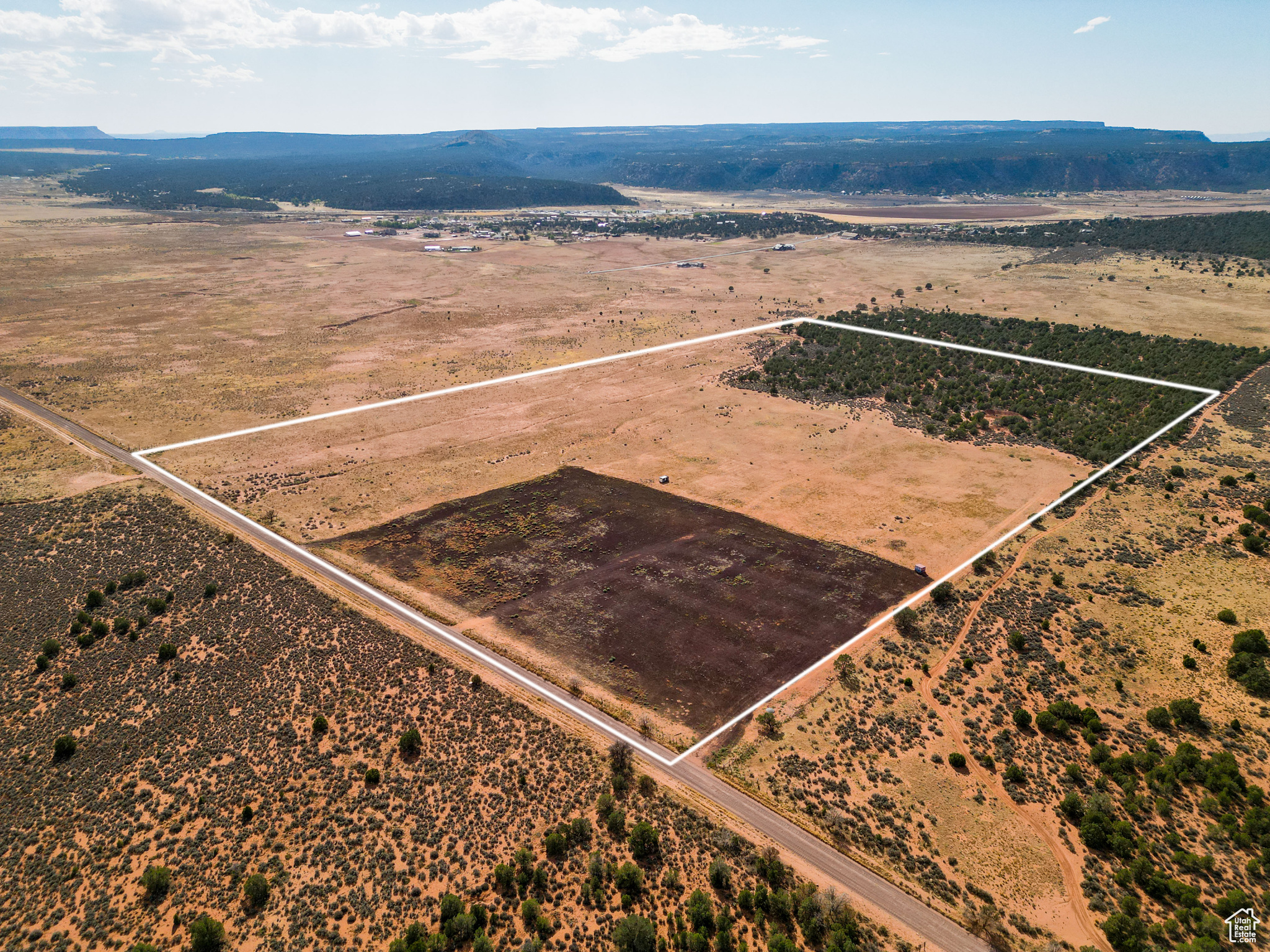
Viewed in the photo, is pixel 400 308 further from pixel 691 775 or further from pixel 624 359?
pixel 691 775

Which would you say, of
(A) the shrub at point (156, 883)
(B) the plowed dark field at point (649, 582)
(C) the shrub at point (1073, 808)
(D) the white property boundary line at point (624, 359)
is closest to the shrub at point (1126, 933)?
(C) the shrub at point (1073, 808)

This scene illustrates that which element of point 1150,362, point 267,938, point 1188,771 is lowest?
point 267,938

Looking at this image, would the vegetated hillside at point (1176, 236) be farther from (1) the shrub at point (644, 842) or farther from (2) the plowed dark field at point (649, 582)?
(1) the shrub at point (644, 842)

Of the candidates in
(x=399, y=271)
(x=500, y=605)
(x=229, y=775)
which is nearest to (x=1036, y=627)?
(x=500, y=605)

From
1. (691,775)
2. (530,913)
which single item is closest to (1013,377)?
(691,775)

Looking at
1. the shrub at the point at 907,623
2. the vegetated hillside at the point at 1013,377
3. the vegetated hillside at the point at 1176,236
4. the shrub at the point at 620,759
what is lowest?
the shrub at the point at 620,759

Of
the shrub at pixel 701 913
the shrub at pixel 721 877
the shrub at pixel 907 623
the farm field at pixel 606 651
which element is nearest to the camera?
the shrub at pixel 701 913

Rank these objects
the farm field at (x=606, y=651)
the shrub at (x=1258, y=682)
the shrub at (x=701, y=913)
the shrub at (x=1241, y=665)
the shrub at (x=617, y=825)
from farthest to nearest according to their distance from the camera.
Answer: the shrub at (x=1241, y=665)
the shrub at (x=1258, y=682)
the shrub at (x=617, y=825)
the farm field at (x=606, y=651)
the shrub at (x=701, y=913)

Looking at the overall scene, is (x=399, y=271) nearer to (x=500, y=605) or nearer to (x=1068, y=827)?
(x=500, y=605)
